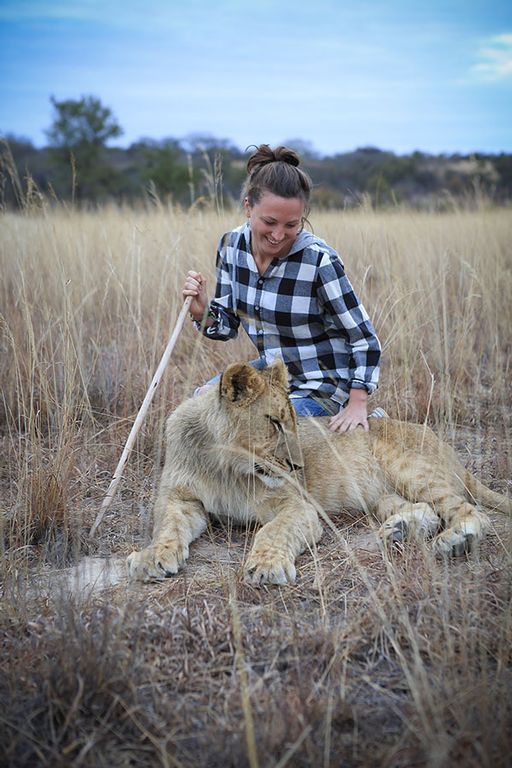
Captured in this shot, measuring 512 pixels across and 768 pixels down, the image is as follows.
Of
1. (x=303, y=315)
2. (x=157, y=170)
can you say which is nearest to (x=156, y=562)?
(x=303, y=315)

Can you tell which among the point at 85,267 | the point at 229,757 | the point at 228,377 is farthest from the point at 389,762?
the point at 85,267

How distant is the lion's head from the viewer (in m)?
3.12

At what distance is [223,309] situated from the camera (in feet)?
13.1

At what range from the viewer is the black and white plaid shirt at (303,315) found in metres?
3.58

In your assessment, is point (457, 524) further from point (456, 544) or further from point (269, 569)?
point (269, 569)

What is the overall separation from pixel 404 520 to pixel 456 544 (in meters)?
0.29

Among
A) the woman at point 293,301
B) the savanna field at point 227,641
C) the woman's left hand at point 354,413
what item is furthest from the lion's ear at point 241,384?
the woman's left hand at point 354,413

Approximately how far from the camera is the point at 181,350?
5363 mm

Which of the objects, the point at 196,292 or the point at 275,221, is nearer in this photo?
the point at 275,221

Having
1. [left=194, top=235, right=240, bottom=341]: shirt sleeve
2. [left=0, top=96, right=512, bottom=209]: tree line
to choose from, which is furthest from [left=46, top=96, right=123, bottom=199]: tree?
[left=194, top=235, right=240, bottom=341]: shirt sleeve

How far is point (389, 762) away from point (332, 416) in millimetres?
2194

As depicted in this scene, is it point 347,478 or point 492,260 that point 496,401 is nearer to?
point 347,478

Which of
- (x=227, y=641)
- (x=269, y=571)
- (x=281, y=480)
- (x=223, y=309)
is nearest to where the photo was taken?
(x=227, y=641)

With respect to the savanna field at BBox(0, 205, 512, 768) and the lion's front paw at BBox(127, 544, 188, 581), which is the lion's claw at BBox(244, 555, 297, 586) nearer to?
the savanna field at BBox(0, 205, 512, 768)
